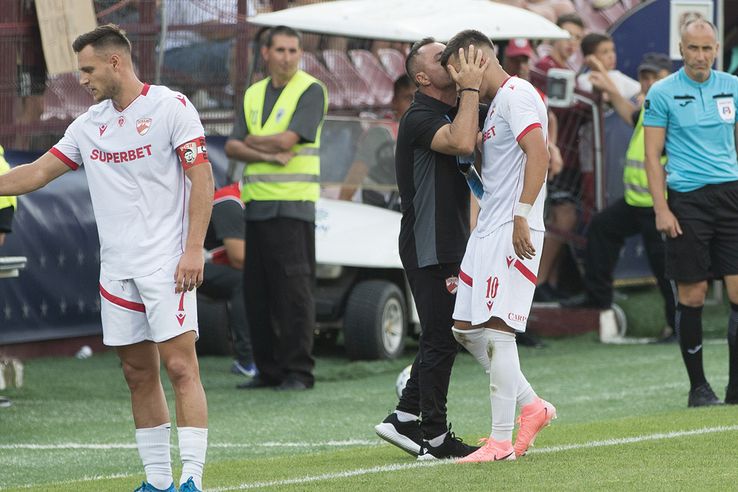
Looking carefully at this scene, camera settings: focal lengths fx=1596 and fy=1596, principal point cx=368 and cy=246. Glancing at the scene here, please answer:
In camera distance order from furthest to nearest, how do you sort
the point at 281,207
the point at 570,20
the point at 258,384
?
the point at 570,20 < the point at 258,384 < the point at 281,207

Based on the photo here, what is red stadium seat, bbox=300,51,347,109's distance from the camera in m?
15.0

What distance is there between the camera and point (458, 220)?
297 inches

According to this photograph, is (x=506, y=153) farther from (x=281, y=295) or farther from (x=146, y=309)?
(x=281, y=295)

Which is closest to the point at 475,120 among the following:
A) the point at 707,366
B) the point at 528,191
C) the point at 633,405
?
the point at 528,191

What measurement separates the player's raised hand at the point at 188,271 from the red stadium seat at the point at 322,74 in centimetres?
862

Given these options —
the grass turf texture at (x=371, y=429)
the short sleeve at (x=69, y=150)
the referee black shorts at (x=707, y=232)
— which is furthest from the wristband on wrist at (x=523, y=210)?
the referee black shorts at (x=707, y=232)

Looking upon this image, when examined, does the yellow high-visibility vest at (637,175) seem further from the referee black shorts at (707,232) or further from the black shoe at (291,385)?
the referee black shorts at (707,232)

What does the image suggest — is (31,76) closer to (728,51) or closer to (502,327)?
(502,327)

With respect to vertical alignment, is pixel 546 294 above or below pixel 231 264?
below

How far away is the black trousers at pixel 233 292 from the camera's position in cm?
1237

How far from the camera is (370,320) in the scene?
1258 cm

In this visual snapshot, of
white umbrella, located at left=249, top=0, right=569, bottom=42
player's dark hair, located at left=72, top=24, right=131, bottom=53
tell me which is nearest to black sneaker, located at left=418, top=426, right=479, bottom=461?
player's dark hair, located at left=72, top=24, right=131, bottom=53

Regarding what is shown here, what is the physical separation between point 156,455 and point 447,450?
1558mm

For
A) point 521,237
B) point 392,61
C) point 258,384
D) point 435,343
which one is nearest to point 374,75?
point 392,61
